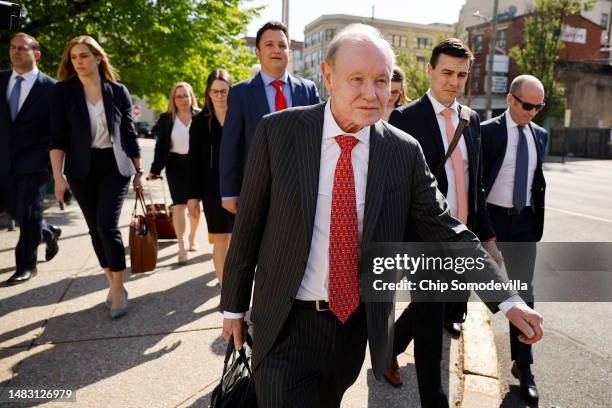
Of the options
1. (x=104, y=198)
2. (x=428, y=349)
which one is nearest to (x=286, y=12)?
(x=104, y=198)

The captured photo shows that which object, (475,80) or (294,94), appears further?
(475,80)

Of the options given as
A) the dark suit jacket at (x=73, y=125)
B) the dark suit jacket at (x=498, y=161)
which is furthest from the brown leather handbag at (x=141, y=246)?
the dark suit jacket at (x=498, y=161)

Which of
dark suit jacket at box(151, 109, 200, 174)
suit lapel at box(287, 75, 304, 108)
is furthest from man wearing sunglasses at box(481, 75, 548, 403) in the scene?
dark suit jacket at box(151, 109, 200, 174)

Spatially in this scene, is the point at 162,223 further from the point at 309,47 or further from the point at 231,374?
the point at 309,47

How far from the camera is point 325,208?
1883 mm

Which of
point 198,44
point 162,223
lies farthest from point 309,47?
point 162,223

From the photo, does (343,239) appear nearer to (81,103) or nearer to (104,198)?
(104,198)

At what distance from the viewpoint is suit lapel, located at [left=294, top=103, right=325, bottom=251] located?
1.79m

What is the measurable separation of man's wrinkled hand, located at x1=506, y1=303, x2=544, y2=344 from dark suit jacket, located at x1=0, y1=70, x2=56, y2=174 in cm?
499

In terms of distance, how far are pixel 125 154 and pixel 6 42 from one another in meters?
6.88

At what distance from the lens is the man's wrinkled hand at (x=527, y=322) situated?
64.1 inches

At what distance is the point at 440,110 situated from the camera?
120 inches

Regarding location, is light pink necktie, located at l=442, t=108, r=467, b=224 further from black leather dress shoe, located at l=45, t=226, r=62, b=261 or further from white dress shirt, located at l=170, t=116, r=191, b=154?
black leather dress shoe, located at l=45, t=226, r=62, b=261

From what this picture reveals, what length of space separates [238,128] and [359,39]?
194cm
